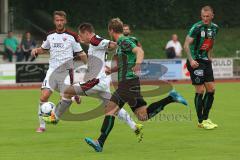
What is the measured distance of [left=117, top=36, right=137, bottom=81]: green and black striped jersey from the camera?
34.7ft

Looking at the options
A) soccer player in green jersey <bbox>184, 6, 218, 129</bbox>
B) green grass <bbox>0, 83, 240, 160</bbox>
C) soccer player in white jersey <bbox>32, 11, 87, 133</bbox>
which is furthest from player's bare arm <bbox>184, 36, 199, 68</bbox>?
soccer player in white jersey <bbox>32, 11, 87, 133</bbox>

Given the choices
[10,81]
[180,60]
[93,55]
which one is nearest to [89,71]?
[93,55]

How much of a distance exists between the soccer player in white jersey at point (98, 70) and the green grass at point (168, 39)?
2352 centimetres

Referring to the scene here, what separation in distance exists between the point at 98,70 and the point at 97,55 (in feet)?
0.92

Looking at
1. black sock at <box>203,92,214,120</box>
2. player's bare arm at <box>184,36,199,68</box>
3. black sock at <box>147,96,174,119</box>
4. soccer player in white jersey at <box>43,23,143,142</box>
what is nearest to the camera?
soccer player in white jersey at <box>43,23,143,142</box>

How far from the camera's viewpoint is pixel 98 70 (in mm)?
12531

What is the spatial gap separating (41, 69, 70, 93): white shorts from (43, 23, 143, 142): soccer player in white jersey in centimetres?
32

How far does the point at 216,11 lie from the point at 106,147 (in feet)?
110

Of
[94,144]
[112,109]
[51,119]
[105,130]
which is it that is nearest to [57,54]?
[51,119]

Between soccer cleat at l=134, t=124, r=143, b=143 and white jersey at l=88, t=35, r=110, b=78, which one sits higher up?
white jersey at l=88, t=35, r=110, b=78

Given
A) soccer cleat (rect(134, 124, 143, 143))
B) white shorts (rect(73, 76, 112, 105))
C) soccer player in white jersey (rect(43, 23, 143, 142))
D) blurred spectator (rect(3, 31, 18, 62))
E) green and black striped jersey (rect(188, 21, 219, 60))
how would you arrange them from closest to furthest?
soccer cleat (rect(134, 124, 143, 143)) → soccer player in white jersey (rect(43, 23, 143, 142)) → white shorts (rect(73, 76, 112, 105)) → green and black striped jersey (rect(188, 21, 219, 60)) → blurred spectator (rect(3, 31, 18, 62))

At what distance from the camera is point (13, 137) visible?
12297 mm

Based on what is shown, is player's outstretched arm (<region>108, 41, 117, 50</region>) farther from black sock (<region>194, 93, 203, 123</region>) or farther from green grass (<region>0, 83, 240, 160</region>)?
black sock (<region>194, 93, 203, 123</region>)

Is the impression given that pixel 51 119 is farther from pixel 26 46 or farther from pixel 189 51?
pixel 26 46
